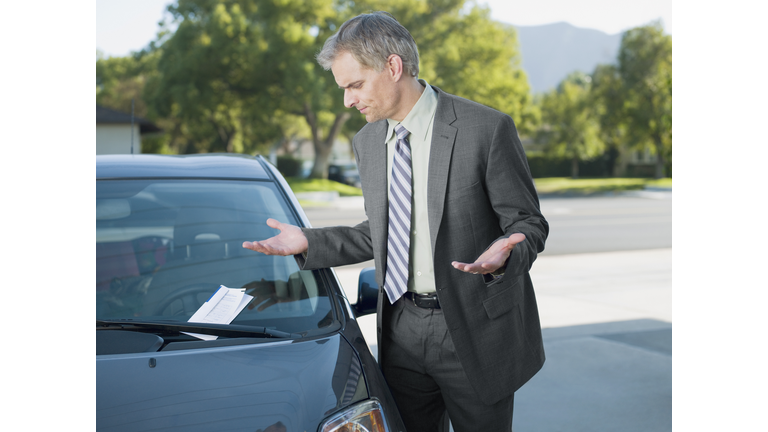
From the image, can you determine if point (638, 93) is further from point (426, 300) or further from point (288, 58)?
point (426, 300)

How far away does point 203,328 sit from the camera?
2.00m

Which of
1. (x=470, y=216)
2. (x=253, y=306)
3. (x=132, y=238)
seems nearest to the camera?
(x=470, y=216)

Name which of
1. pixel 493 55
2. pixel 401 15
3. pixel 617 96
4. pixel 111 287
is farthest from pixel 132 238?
pixel 617 96

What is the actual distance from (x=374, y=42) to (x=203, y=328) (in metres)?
1.03

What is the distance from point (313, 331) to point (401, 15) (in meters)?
25.7

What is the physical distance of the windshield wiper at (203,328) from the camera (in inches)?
77.2

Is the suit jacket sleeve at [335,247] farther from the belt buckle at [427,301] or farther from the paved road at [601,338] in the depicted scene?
the paved road at [601,338]

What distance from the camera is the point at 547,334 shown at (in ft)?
16.8

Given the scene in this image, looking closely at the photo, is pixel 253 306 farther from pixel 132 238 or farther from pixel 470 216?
pixel 132 238

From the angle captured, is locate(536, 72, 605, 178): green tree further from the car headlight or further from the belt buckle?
the car headlight

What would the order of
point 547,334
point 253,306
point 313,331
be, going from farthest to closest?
point 547,334, point 253,306, point 313,331

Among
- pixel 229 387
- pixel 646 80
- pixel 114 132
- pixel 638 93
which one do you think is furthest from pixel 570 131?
pixel 229 387

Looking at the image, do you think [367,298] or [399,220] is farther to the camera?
[367,298]

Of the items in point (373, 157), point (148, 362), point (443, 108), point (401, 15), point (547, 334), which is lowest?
point (547, 334)
